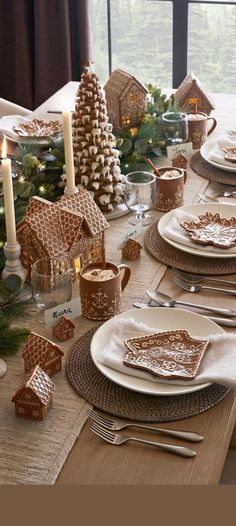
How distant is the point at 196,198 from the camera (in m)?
2.16

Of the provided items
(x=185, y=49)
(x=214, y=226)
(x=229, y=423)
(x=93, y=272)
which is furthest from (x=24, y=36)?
(x=229, y=423)

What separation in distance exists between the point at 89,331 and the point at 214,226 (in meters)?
0.52

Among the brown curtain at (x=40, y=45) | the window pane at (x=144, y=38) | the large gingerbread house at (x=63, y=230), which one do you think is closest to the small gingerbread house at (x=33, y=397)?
the large gingerbread house at (x=63, y=230)

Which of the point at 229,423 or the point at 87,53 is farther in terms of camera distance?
the point at 87,53

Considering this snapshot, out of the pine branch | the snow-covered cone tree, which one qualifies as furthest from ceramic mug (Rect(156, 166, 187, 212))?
the pine branch

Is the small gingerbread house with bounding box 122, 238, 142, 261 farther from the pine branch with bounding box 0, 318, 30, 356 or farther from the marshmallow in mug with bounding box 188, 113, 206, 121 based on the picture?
the marshmallow in mug with bounding box 188, 113, 206, 121

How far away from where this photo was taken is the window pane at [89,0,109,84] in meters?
4.18

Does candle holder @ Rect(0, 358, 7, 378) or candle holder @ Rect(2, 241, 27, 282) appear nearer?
candle holder @ Rect(0, 358, 7, 378)

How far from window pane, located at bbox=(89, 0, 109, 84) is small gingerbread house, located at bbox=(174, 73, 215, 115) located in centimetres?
167

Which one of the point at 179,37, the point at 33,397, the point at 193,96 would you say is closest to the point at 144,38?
the point at 179,37

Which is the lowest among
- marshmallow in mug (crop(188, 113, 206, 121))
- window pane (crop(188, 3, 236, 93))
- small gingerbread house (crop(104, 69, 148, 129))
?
window pane (crop(188, 3, 236, 93))

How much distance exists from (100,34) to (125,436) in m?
3.26

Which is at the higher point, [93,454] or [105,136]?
[105,136]

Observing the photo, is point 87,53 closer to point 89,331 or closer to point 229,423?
point 89,331
